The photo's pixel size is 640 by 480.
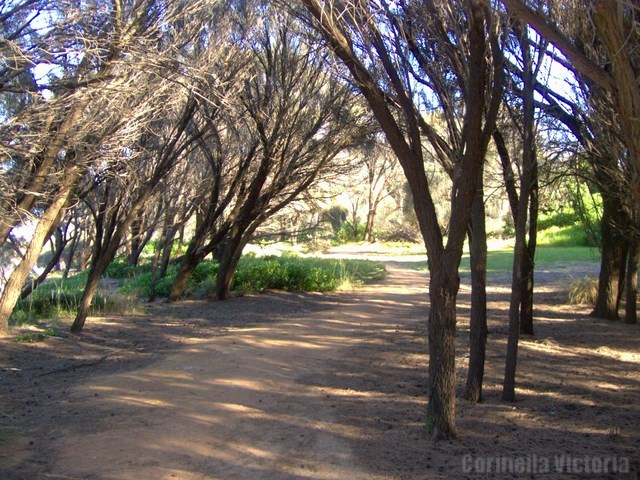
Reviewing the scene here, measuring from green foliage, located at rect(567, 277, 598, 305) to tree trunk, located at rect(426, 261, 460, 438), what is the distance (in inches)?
415

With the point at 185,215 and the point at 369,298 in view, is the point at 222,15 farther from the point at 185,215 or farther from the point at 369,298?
the point at 369,298

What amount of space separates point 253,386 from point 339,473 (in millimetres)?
2798

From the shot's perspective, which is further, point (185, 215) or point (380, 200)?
point (380, 200)

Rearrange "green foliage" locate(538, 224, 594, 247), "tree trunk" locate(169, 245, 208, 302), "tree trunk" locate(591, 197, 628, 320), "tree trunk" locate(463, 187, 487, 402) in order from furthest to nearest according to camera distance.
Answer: "green foliage" locate(538, 224, 594, 247) → "tree trunk" locate(169, 245, 208, 302) → "tree trunk" locate(591, 197, 628, 320) → "tree trunk" locate(463, 187, 487, 402)

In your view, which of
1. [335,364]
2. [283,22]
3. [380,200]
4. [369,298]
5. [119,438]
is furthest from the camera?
[380,200]

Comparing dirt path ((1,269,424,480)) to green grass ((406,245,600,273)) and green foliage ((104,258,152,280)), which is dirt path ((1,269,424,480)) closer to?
green foliage ((104,258,152,280))

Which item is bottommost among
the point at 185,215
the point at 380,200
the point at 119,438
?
the point at 119,438

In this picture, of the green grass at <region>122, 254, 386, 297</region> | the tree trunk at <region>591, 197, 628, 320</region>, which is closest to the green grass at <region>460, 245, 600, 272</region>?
the green grass at <region>122, 254, 386, 297</region>

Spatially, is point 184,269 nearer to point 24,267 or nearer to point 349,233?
point 24,267

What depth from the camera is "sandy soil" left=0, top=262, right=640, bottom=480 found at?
215 inches

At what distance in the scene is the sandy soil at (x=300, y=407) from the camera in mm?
5461

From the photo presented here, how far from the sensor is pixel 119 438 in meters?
5.99

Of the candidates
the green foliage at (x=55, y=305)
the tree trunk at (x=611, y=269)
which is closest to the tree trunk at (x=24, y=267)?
the green foliage at (x=55, y=305)

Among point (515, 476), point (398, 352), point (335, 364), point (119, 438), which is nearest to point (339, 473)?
point (515, 476)
